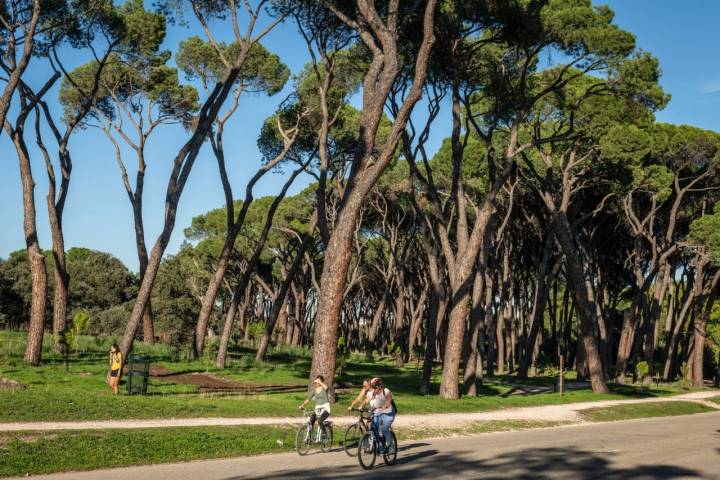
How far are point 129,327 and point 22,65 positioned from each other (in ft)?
27.3

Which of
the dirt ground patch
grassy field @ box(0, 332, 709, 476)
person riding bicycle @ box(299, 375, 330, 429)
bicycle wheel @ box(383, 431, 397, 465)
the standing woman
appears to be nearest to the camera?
grassy field @ box(0, 332, 709, 476)

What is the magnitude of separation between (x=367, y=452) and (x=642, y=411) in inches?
583

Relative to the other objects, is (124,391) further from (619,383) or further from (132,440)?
(619,383)

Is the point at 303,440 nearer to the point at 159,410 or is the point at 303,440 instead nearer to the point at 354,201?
the point at 159,410

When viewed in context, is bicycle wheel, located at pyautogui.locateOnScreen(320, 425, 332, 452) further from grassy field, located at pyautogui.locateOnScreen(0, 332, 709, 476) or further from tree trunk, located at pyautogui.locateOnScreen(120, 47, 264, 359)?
tree trunk, located at pyautogui.locateOnScreen(120, 47, 264, 359)

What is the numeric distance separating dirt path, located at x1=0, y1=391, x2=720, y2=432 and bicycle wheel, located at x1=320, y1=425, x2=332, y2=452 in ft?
7.29

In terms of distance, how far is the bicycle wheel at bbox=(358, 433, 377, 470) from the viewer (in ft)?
34.7

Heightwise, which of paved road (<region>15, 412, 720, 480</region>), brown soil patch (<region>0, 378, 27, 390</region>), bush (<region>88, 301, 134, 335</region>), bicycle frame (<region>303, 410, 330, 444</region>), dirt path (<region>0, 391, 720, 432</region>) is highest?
bush (<region>88, 301, 134, 335</region>)

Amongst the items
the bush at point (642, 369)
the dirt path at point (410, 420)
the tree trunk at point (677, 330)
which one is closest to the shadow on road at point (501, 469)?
the dirt path at point (410, 420)

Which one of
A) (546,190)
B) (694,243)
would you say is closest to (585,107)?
(546,190)

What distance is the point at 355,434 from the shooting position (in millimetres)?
13203

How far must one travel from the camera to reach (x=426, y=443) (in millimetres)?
13781

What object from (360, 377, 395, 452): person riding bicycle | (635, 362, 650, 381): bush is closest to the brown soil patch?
(360, 377, 395, 452): person riding bicycle

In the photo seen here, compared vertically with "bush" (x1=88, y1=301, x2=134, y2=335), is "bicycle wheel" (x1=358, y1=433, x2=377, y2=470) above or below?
below
